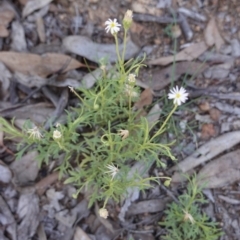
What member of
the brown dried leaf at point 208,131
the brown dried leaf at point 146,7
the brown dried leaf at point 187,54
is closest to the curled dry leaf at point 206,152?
the brown dried leaf at point 208,131

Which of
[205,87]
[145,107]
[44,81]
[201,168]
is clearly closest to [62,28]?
[44,81]

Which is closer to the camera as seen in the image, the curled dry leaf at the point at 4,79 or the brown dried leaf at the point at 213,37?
the curled dry leaf at the point at 4,79

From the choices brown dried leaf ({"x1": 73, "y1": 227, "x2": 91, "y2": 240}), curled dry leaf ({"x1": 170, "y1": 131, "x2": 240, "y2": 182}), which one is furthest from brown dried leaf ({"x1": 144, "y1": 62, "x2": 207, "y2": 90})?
brown dried leaf ({"x1": 73, "y1": 227, "x2": 91, "y2": 240})

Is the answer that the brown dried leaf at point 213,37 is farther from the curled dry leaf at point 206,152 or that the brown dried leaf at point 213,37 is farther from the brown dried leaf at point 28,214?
the brown dried leaf at point 28,214

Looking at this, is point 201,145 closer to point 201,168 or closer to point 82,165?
point 201,168

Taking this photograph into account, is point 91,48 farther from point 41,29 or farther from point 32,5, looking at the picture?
point 32,5

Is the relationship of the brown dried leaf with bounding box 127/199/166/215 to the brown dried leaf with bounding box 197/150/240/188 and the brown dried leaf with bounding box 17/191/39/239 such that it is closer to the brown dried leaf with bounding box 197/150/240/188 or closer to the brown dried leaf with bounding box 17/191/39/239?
the brown dried leaf with bounding box 197/150/240/188

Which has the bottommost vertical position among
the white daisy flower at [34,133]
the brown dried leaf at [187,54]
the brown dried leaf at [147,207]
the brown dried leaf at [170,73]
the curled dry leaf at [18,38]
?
the brown dried leaf at [147,207]
